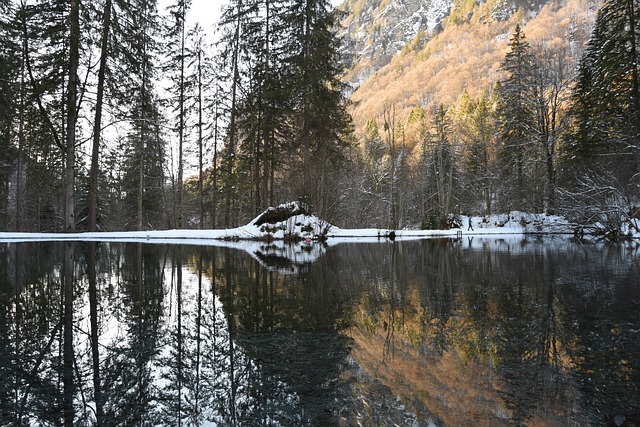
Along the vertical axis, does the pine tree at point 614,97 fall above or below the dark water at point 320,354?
above

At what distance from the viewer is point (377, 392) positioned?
2064 mm

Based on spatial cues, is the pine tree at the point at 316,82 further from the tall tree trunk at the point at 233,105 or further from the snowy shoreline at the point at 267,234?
the tall tree trunk at the point at 233,105

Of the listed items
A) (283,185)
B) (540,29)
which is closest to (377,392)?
(283,185)

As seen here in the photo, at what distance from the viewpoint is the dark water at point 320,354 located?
183 cm

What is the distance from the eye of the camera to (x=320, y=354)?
2.69 meters

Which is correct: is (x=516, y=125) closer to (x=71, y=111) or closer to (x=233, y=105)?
(x=233, y=105)

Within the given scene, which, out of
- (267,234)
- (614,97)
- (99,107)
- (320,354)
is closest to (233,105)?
(99,107)

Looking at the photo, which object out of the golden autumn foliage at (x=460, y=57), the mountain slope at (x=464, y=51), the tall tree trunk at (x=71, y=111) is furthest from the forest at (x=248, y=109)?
the mountain slope at (x=464, y=51)

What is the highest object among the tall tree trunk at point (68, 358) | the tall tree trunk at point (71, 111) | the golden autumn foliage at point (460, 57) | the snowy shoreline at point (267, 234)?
the golden autumn foliage at point (460, 57)

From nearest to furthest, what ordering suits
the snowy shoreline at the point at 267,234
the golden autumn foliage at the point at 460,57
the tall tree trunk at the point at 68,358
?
1. the tall tree trunk at the point at 68,358
2. the snowy shoreline at the point at 267,234
3. the golden autumn foliage at the point at 460,57

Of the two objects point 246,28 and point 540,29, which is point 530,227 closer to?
point 246,28

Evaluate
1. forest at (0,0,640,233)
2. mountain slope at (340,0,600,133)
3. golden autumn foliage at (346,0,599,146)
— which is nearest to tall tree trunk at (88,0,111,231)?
forest at (0,0,640,233)

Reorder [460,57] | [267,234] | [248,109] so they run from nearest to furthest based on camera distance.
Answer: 1. [267,234]
2. [248,109]
3. [460,57]

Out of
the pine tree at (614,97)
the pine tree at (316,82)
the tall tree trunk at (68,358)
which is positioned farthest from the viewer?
the pine tree at (316,82)
